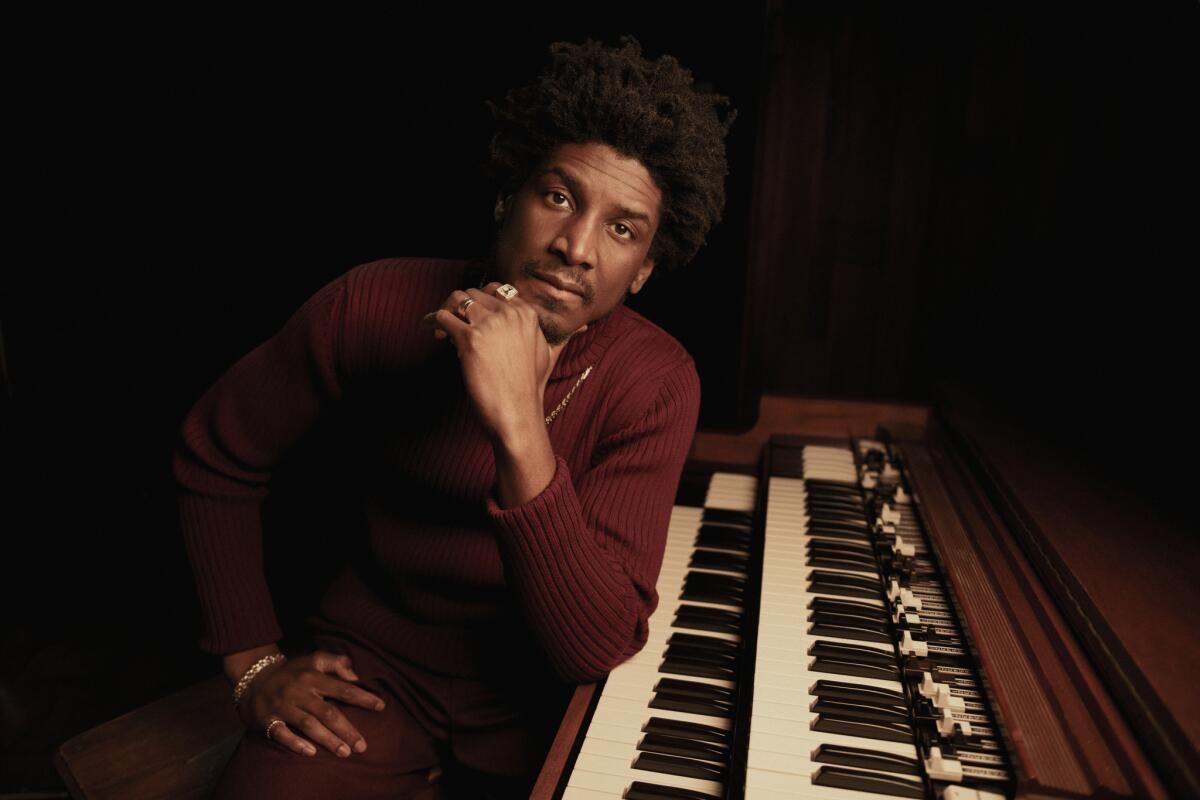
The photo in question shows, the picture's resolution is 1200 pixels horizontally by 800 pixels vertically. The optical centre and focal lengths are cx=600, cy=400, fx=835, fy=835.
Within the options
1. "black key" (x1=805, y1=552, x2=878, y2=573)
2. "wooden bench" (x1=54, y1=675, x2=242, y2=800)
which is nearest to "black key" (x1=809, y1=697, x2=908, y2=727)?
"black key" (x1=805, y1=552, x2=878, y2=573)

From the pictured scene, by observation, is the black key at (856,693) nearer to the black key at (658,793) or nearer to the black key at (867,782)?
the black key at (867,782)

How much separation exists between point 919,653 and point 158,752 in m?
1.48

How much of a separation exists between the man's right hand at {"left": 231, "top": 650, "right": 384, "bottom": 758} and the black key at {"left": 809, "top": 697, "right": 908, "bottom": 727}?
0.81m

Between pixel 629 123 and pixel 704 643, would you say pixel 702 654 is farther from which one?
pixel 629 123

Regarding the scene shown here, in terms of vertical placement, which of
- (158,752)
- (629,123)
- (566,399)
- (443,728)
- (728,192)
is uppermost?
(629,123)

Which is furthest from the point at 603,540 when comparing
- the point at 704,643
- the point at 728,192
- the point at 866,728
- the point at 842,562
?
the point at 728,192

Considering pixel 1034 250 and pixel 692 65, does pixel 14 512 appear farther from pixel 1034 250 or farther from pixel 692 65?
pixel 1034 250

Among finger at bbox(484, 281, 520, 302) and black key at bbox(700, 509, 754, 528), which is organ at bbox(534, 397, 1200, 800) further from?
finger at bbox(484, 281, 520, 302)

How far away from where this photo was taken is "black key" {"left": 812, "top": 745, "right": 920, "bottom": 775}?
1.18 meters

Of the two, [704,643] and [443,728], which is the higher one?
[704,643]

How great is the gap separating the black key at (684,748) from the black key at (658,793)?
2.9 inches

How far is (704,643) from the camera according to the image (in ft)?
5.08

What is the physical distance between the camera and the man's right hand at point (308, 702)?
1.49 meters

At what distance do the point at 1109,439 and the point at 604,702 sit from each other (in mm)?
1387
